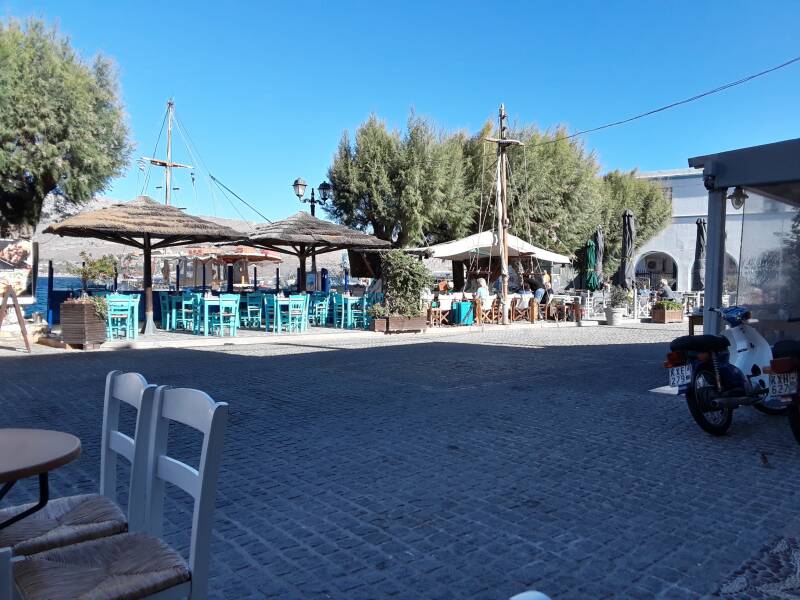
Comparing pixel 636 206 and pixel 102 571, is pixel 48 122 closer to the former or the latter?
pixel 102 571

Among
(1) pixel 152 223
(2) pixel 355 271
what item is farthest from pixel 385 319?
(2) pixel 355 271

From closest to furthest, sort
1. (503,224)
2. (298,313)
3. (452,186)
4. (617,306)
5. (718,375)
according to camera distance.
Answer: (718,375)
(298,313)
(503,224)
(617,306)
(452,186)

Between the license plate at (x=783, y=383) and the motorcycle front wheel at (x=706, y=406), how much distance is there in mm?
501

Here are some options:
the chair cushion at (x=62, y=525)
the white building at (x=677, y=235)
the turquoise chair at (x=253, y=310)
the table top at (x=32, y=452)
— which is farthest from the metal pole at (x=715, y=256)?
the white building at (x=677, y=235)

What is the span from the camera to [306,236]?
15406 millimetres

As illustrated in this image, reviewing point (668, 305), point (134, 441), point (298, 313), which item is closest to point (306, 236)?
point (298, 313)

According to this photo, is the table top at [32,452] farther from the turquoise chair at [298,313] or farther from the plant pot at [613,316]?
the plant pot at [613,316]

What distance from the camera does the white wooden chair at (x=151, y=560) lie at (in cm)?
188

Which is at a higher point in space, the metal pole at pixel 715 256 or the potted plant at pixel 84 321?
the metal pole at pixel 715 256

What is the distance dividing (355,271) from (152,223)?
17.7 m

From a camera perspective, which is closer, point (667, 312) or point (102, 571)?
point (102, 571)

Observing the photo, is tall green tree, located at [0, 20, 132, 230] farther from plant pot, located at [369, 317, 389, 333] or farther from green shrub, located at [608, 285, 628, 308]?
green shrub, located at [608, 285, 628, 308]

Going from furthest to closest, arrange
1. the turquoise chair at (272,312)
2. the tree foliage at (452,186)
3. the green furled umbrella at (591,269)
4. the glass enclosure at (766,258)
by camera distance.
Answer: the tree foliage at (452,186) < the green furled umbrella at (591,269) < the turquoise chair at (272,312) < the glass enclosure at (766,258)

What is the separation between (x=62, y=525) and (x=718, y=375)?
16.6 ft
